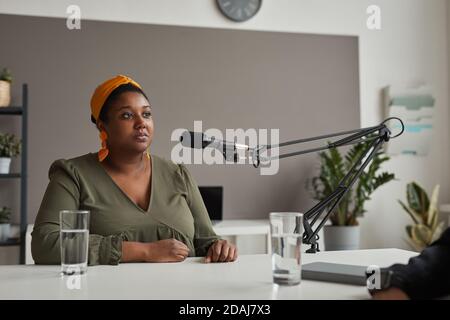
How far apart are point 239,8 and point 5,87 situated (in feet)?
6.00

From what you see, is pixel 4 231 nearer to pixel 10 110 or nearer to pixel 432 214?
pixel 10 110

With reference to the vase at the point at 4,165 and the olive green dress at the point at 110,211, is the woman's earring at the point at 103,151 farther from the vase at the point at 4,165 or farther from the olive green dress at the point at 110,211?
the vase at the point at 4,165

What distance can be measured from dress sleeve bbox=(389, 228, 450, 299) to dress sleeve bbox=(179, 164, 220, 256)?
85 centimetres

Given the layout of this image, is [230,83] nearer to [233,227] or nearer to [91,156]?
[233,227]

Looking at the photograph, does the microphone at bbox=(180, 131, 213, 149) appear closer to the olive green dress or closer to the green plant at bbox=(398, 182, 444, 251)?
the olive green dress

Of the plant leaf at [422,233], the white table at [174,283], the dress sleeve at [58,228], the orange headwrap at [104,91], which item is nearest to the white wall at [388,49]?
the plant leaf at [422,233]

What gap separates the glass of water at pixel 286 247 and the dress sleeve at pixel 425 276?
0.20 m

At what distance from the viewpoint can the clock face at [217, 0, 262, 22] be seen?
417cm

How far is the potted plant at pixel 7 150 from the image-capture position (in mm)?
3562

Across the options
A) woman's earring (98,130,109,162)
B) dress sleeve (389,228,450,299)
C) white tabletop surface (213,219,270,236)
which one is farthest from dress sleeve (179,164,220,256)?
white tabletop surface (213,219,270,236)

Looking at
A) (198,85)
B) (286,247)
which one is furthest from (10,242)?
(286,247)

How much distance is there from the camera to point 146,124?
5.89 feet
